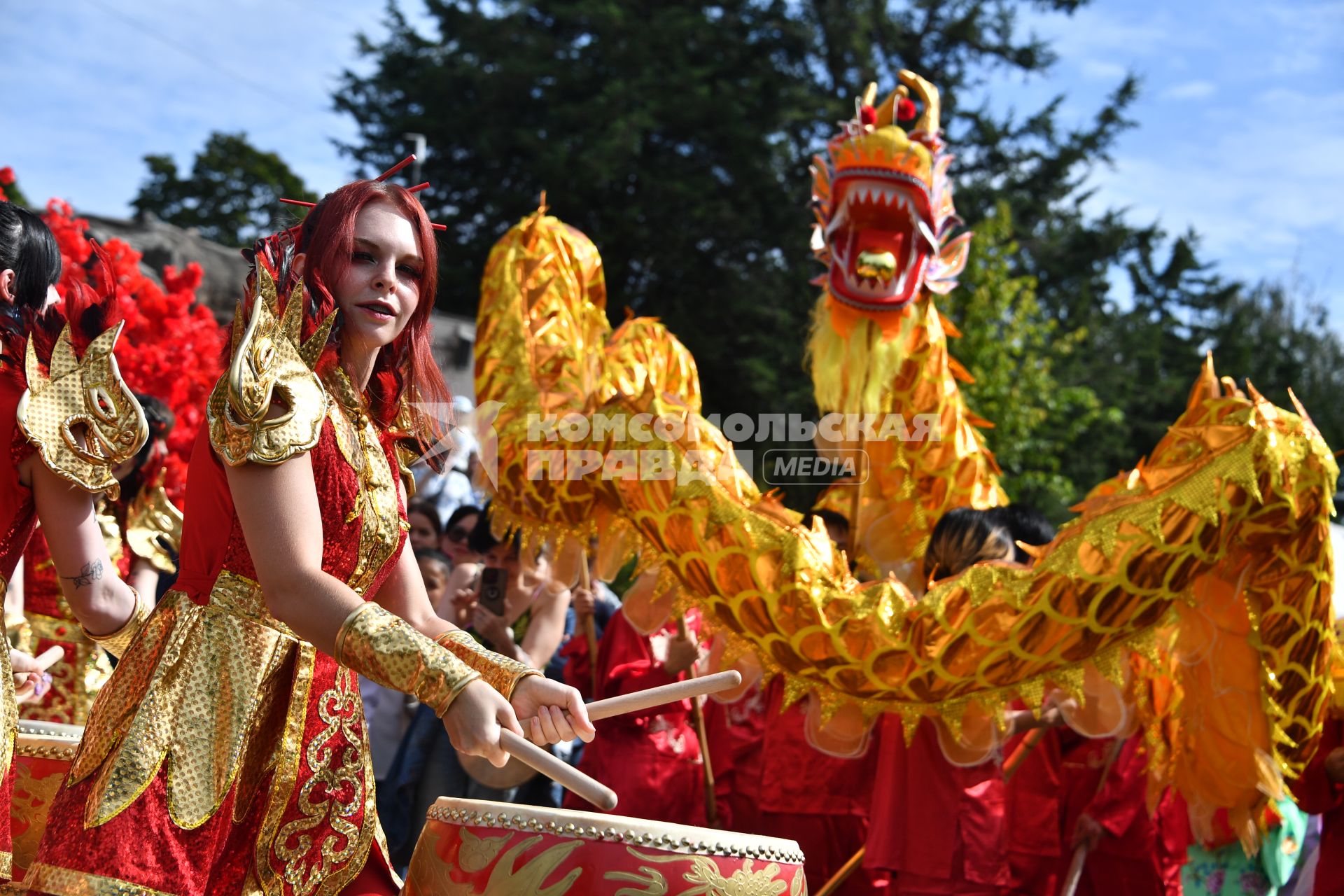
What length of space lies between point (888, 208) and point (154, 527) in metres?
2.33

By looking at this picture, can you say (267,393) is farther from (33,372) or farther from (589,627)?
(589,627)

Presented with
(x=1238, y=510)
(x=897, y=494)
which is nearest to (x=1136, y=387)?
(x=897, y=494)

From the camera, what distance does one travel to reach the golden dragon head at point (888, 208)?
411cm

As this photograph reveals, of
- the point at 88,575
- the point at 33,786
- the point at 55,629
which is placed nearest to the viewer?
the point at 88,575

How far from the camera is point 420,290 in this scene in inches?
66.0

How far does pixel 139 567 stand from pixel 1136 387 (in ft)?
45.5

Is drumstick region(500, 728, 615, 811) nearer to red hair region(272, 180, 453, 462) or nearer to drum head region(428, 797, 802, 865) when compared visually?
drum head region(428, 797, 802, 865)

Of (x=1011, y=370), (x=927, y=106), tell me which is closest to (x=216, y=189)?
(x=1011, y=370)

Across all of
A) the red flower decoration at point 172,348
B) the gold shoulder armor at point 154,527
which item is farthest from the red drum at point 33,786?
the red flower decoration at point 172,348

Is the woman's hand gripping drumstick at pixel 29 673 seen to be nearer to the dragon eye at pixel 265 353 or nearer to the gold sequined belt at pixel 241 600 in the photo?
the gold sequined belt at pixel 241 600

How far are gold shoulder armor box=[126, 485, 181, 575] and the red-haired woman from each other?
183cm

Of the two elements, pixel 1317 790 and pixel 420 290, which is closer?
pixel 420 290

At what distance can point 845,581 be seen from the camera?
3078 millimetres

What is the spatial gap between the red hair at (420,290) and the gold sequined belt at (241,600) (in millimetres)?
286
